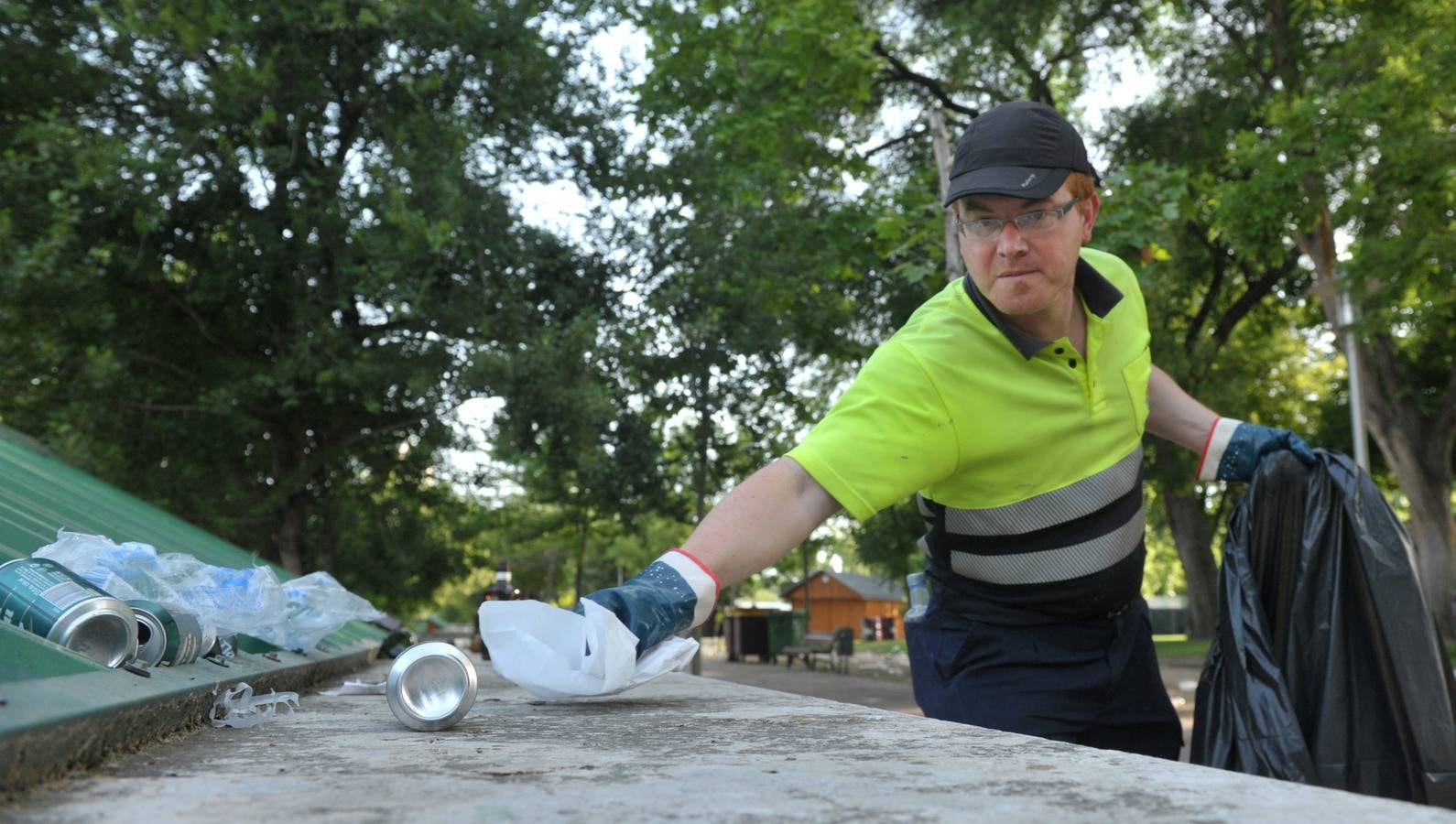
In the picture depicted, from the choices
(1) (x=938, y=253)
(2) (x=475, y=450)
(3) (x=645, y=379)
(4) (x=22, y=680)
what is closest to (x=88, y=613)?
(4) (x=22, y=680)

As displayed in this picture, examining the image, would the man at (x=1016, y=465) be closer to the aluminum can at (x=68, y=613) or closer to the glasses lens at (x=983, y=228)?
the glasses lens at (x=983, y=228)

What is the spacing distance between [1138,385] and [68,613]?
2.42 metres

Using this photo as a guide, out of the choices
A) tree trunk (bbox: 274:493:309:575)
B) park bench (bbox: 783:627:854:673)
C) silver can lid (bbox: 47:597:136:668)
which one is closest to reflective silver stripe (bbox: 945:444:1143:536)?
silver can lid (bbox: 47:597:136:668)

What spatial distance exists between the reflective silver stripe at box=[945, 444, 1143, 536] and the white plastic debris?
4.94 feet

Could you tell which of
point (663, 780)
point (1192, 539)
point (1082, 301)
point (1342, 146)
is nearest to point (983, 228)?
point (1082, 301)

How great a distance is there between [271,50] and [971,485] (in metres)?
12.2

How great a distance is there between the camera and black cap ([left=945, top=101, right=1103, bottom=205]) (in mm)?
2834

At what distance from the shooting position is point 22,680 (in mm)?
1583

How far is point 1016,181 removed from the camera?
2830 millimetres

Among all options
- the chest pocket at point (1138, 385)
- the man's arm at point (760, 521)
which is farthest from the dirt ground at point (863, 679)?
the man's arm at point (760, 521)

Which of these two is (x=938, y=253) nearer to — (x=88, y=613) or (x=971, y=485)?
(x=971, y=485)

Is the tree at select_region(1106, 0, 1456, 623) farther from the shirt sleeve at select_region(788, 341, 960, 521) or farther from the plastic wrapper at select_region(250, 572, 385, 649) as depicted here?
the plastic wrapper at select_region(250, 572, 385, 649)

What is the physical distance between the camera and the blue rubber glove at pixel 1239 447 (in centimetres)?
364

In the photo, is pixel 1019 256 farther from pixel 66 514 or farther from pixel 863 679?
pixel 863 679
